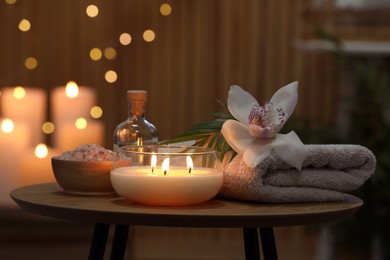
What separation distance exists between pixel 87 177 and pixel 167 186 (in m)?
0.18

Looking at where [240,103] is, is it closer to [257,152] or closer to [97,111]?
[257,152]

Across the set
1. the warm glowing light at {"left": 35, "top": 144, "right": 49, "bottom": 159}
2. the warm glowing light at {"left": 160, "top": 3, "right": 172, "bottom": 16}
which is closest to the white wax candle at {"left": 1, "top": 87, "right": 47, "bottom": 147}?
the warm glowing light at {"left": 35, "top": 144, "right": 49, "bottom": 159}

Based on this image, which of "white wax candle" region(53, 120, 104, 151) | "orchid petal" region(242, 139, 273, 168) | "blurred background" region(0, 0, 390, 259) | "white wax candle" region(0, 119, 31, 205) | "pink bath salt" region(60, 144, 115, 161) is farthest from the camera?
"blurred background" region(0, 0, 390, 259)

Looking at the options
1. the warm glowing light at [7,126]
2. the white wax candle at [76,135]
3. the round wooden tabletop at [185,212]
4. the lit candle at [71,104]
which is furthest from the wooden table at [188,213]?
the lit candle at [71,104]

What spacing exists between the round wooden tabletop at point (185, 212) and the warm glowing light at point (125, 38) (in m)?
1.98

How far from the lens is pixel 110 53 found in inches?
127

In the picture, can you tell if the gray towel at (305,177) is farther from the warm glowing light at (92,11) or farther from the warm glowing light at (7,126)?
the warm glowing light at (92,11)

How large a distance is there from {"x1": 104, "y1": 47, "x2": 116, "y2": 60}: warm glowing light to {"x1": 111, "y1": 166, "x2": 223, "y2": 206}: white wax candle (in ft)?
6.74

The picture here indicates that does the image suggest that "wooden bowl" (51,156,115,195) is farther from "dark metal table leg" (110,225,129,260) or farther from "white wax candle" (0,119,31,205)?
"white wax candle" (0,119,31,205)

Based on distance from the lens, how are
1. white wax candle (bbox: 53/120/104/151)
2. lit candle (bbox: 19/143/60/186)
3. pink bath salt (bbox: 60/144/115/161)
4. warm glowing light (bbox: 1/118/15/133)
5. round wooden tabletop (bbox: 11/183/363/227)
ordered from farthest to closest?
white wax candle (bbox: 53/120/104/151) → warm glowing light (bbox: 1/118/15/133) → lit candle (bbox: 19/143/60/186) → pink bath salt (bbox: 60/144/115/161) → round wooden tabletop (bbox: 11/183/363/227)

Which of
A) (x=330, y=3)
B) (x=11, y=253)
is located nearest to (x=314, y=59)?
(x=330, y=3)

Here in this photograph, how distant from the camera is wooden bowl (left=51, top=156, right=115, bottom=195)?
4.25 ft

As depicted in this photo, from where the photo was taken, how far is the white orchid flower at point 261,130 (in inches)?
48.7

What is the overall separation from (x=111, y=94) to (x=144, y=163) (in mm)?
2049
